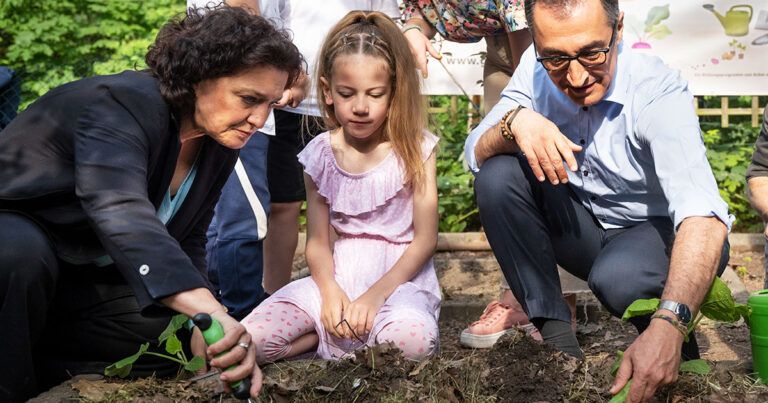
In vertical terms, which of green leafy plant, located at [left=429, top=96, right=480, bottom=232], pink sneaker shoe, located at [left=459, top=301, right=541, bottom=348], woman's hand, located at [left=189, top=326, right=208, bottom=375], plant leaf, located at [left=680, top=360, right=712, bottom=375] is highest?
plant leaf, located at [left=680, top=360, right=712, bottom=375]

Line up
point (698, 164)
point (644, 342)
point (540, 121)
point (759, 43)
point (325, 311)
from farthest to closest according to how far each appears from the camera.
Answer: point (759, 43) → point (325, 311) → point (540, 121) → point (698, 164) → point (644, 342)

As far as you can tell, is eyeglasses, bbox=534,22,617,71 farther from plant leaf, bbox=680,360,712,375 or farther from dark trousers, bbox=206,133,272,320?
dark trousers, bbox=206,133,272,320

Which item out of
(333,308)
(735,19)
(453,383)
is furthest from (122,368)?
(735,19)

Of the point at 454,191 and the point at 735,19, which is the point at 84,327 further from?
the point at 735,19

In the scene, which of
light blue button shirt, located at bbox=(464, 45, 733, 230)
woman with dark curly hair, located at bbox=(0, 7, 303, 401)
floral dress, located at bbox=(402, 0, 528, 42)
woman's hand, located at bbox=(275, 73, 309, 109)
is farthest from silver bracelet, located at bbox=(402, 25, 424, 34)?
woman with dark curly hair, located at bbox=(0, 7, 303, 401)

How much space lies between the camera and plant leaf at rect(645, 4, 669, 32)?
21.8 ft

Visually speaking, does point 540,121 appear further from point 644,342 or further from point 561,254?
point 644,342

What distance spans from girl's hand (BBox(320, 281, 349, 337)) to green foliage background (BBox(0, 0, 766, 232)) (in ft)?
10.1

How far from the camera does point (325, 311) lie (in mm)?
A: 3623

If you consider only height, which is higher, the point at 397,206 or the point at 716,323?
the point at 397,206

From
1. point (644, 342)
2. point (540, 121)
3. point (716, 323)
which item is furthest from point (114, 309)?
point (716, 323)

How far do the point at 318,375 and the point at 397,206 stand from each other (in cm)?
104

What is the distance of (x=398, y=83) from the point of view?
3.82 m

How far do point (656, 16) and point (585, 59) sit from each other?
390 cm
